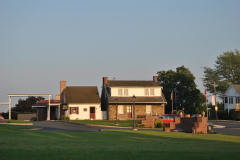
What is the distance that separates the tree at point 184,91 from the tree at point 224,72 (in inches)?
682

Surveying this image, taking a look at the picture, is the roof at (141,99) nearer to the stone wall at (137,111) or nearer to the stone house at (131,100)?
the stone house at (131,100)

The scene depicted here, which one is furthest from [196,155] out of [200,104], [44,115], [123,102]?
[200,104]

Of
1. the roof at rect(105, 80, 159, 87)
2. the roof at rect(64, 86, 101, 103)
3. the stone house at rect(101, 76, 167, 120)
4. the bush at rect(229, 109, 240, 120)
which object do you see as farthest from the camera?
the bush at rect(229, 109, 240, 120)

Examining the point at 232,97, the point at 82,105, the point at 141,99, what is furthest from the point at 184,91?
the point at 82,105

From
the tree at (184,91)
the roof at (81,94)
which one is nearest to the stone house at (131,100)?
the roof at (81,94)

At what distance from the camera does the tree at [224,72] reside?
82.5 metres

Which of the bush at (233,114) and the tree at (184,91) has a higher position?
the tree at (184,91)

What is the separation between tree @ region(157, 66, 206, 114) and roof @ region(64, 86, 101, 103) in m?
18.1

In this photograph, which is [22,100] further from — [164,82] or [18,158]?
[18,158]

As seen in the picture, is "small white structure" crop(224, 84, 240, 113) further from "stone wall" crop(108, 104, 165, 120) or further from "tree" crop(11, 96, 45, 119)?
"tree" crop(11, 96, 45, 119)

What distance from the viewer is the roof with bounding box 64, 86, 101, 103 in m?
53.3

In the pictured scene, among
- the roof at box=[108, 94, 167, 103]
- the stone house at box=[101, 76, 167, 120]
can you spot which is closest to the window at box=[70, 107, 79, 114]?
the stone house at box=[101, 76, 167, 120]

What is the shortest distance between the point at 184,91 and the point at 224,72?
75.7 ft

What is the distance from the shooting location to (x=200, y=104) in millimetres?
65938
